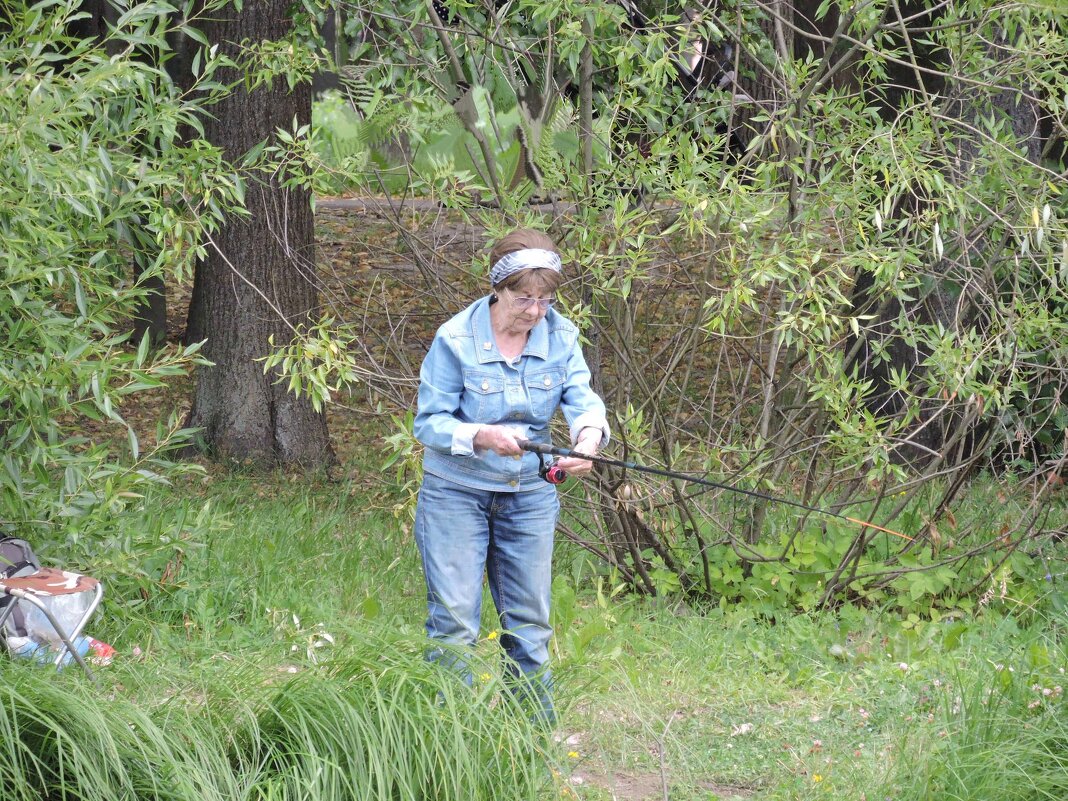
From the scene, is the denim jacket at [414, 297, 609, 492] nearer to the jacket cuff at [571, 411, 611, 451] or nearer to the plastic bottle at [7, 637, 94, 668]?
the jacket cuff at [571, 411, 611, 451]

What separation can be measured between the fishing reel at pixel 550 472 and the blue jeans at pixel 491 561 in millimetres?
104

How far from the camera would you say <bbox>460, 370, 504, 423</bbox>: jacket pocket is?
12.0ft

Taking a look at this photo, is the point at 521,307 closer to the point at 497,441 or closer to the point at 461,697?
the point at 497,441

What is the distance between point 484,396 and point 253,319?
462cm

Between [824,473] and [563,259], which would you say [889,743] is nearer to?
[824,473]

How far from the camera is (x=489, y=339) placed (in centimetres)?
368

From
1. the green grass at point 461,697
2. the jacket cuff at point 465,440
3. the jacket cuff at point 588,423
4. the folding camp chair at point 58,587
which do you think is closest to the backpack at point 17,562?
the folding camp chair at point 58,587

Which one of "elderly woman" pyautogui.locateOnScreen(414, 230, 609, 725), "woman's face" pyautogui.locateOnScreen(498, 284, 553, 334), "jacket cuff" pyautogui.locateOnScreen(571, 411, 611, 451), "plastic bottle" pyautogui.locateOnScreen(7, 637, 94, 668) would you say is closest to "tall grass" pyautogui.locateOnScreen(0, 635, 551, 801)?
"elderly woman" pyautogui.locateOnScreen(414, 230, 609, 725)

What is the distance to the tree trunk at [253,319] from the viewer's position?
7.72 metres

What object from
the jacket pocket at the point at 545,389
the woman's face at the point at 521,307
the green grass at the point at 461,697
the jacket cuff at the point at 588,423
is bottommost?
the green grass at the point at 461,697

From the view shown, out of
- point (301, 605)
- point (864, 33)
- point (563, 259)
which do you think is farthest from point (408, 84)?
point (301, 605)

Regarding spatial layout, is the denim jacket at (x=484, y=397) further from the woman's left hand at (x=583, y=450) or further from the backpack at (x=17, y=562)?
the backpack at (x=17, y=562)

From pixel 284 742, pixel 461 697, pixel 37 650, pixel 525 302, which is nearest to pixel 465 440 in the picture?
pixel 525 302

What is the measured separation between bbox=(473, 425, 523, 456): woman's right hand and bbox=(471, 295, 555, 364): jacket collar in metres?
0.25
